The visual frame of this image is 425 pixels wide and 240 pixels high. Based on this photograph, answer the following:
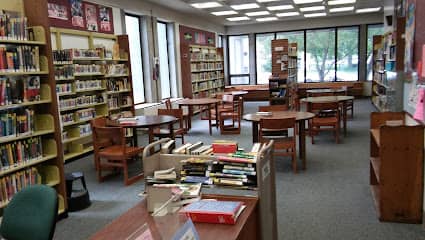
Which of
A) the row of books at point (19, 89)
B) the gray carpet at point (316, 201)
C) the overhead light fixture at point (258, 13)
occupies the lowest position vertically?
the gray carpet at point (316, 201)

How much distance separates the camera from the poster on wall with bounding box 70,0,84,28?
6480 millimetres

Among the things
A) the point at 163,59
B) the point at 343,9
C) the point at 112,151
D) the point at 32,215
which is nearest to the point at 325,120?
the point at 112,151

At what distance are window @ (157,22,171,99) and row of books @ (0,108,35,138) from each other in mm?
6743

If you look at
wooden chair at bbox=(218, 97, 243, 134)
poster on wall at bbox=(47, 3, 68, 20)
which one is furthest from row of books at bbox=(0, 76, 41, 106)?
wooden chair at bbox=(218, 97, 243, 134)

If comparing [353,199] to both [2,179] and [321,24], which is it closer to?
[2,179]

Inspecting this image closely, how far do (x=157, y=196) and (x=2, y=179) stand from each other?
82.9 inches

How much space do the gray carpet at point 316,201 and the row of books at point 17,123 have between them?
0.99 meters

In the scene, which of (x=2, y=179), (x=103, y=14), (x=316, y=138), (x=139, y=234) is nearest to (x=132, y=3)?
(x=103, y=14)

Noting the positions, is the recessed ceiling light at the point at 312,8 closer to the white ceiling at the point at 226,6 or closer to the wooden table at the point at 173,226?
the white ceiling at the point at 226,6

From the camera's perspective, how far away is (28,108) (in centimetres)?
355

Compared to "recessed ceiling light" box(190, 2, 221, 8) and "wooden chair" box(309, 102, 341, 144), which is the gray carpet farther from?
"recessed ceiling light" box(190, 2, 221, 8)

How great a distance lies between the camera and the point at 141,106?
8594 mm

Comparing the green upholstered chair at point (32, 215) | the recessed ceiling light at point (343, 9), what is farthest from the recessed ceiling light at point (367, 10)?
the green upholstered chair at point (32, 215)

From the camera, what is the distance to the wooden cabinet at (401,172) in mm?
3047
